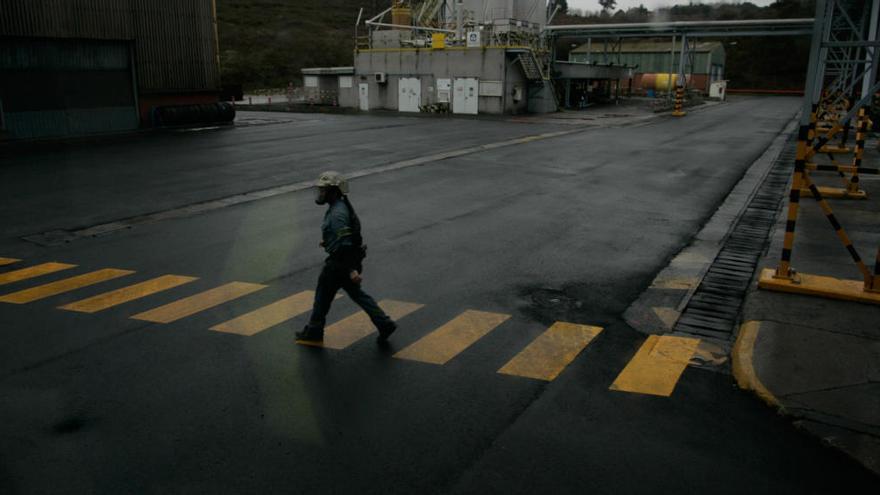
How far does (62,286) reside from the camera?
909 centimetres

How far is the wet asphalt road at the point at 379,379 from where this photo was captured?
486cm

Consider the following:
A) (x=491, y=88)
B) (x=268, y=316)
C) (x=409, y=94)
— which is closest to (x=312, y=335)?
(x=268, y=316)

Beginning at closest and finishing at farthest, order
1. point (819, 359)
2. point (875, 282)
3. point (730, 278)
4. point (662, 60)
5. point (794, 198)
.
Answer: point (819, 359)
point (875, 282)
point (794, 198)
point (730, 278)
point (662, 60)

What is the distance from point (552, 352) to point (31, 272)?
302 inches

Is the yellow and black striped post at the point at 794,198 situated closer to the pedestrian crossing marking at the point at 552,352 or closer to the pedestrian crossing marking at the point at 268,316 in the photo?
the pedestrian crossing marking at the point at 552,352

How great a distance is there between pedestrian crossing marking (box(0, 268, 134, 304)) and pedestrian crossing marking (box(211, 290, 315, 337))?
2.75 meters

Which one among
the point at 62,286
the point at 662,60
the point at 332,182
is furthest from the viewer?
the point at 662,60

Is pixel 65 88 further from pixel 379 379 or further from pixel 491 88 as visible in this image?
pixel 379 379

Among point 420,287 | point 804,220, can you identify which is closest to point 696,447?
point 420,287

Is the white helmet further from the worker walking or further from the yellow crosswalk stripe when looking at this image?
the yellow crosswalk stripe

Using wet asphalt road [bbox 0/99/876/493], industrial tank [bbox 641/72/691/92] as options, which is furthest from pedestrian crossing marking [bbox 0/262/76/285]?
industrial tank [bbox 641/72/691/92]

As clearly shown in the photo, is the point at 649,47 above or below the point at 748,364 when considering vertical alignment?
above

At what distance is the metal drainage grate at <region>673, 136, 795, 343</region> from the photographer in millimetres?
7863

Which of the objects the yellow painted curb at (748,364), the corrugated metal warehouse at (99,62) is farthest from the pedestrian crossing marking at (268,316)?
the corrugated metal warehouse at (99,62)
